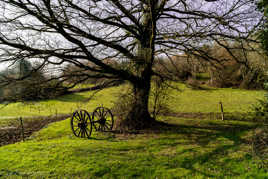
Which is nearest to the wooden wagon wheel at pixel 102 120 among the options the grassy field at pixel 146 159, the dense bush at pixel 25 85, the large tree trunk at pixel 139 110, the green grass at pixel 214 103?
the large tree trunk at pixel 139 110

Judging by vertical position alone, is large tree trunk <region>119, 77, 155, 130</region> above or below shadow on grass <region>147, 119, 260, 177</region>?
above

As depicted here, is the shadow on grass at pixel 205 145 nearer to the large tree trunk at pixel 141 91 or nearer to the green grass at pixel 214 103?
the large tree trunk at pixel 141 91

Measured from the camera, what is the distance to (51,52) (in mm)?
7480

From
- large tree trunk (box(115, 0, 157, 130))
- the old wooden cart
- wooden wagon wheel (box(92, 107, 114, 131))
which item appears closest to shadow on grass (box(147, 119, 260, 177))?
large tree trunk (box(115, 0, 157, 130))

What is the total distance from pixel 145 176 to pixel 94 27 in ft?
24.3

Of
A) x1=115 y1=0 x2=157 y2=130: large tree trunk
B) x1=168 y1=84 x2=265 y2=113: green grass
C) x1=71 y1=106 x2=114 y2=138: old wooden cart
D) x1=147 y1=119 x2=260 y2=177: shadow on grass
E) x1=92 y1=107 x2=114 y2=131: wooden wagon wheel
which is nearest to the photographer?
x1=147 y1=119 x2=260 y2=177: shadow on grass

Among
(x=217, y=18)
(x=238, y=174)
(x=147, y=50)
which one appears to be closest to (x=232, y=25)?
(x=217, y=18)

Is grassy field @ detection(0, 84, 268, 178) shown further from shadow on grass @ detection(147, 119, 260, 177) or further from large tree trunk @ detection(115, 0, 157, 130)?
large tree trunk @ detection(115, 0, 157, 130)

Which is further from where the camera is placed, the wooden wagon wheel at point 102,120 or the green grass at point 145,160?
the wooden wagon wheel at point 102,120

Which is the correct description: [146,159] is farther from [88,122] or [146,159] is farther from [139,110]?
[88,122]

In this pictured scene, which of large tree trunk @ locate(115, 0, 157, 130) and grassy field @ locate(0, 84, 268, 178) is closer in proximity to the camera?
grassy field @ locate(0, 84, 268, 178)

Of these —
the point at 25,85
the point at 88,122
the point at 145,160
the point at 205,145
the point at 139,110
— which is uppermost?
the point at 25,85

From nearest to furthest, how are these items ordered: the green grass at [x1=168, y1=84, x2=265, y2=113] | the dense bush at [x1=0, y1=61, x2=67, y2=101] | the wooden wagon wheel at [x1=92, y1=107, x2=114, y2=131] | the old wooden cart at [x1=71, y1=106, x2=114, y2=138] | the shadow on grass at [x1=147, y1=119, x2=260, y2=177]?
the shadow on grass at [x1=147, y1=119, x2=260, y2=177]
the dense bush at [x1=0, y1=61, x2=67, y2=101]
the old wooden cart at [x1=71, y1=106, x2=114, y2=138]
the wooden wagon wheel at [x1=92, y1=107, x2=114, y2=131]
the green grass at [x1=168, y1=84, x2=265, y2=113]

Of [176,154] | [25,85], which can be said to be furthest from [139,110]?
[25,85]
